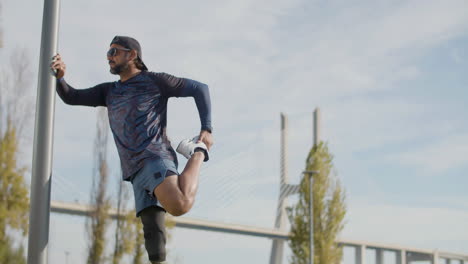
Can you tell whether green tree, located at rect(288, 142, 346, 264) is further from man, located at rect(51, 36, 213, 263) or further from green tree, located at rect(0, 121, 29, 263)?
man, located at rect(51, 36, 213, 263)

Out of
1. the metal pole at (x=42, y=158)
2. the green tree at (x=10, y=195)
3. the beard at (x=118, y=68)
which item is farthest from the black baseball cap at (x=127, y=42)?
the green tree at (x=10, y=195)

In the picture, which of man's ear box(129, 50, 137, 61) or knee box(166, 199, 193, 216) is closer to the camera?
knee box(166, 199, 193, 216)

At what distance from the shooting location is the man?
11.4 ft

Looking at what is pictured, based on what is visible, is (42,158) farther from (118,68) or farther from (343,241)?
(343,241)

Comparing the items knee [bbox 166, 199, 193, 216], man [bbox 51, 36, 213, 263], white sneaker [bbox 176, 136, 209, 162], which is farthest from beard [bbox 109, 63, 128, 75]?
knee [bbox 166, 199, 193, 216]

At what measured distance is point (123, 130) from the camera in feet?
12.1

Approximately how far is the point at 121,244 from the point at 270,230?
18.2 meters

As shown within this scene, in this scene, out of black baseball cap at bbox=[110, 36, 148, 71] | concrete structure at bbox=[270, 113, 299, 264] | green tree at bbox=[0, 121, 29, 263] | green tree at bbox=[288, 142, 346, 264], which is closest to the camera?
black baseball cap at bbox=[110, 36, 148, 71]

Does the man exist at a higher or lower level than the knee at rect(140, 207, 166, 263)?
higher

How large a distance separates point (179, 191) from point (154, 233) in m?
0.32

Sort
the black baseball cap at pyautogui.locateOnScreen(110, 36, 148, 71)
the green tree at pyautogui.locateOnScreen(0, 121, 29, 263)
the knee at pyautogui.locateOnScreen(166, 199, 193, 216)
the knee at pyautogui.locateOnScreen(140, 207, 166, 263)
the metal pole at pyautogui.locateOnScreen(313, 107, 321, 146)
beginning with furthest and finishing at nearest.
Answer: the metal pole at pyautogui.locateOnScreen(313, 107, 321, 146) → the green tree at pyautogui.locateOnScreen(0, 121, 29, 263) → the black baseball cap at pyautogui.locateOnScreen(110, 36, 148, 71) → the knee at pyautogui.locateOnScreen(140, 207, 166, 263) → the knee at pyautogui.locateOnScreen(166, 199, 193, 216)

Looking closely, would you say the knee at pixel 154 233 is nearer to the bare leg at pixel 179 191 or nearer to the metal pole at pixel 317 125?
the bare leg at pixel 179 191

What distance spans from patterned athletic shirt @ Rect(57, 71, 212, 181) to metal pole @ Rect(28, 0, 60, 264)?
0.21 metres

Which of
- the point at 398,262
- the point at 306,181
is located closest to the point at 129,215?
the point at 306,181
